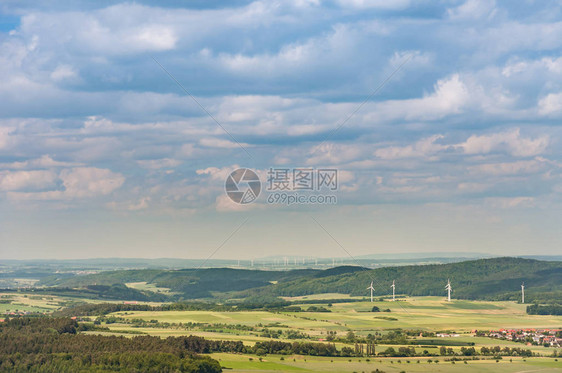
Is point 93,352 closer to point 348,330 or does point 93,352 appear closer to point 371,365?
point 371,365

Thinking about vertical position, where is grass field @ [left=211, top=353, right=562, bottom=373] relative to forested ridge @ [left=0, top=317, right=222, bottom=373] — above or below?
below

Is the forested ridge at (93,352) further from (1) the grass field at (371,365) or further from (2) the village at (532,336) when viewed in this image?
(2) the village at (532,336)

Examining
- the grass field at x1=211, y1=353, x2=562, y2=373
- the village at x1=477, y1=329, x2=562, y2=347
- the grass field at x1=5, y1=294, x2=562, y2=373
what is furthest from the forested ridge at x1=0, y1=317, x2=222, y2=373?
the village at x1=477, y1=329, x2=562, y2=347

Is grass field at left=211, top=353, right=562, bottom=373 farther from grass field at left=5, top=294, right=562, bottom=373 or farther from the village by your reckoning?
the village

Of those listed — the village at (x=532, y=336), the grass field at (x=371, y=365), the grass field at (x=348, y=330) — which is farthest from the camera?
the village at (x=532, y=336)

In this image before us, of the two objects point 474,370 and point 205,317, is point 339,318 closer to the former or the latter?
point 205,317

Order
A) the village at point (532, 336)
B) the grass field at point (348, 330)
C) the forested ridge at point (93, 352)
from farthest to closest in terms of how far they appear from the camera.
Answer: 1. the village at point (532, 336)
2. the grass field at point (348, 330)
3. the forested ridge at point (93, 352)

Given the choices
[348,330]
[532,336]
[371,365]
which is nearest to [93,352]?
[371,365]

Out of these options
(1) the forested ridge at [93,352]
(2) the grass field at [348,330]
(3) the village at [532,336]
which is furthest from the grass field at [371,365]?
(3) the village at [532,336]

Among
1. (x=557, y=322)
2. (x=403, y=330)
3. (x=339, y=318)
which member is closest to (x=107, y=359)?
(x=403, y=330)

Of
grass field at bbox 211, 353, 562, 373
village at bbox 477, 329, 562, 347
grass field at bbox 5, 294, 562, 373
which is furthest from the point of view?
village at bbox 477, 329, 562, 347

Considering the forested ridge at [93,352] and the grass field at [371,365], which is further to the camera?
the grass field at [371,365]

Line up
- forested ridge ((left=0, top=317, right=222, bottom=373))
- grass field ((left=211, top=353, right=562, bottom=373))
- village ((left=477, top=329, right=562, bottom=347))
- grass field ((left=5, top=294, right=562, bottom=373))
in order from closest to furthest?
1. forested ridge ((left=0, top=317, right=222, bottom=373))
2. grass field ((left=211, top=353, right=562, bottom=373))
3. grass field ((left=5, top=294, right=562, bottom=373))
4. village ((left=477, top=329, right=562, bottom=347))
